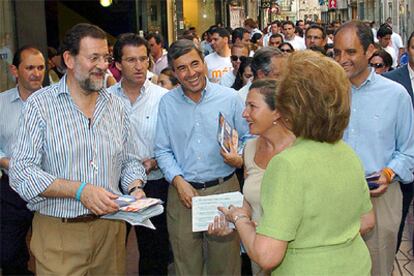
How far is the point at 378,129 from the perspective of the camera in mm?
3838

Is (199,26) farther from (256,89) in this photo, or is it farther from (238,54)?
(256,89)

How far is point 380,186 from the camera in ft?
12.2

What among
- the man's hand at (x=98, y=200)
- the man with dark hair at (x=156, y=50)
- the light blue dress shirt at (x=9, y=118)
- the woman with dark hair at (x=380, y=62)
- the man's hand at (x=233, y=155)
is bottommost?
the man's hand at (x=98, y=200)

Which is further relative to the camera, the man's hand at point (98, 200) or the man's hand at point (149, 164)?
the man's hand at point (149, 164)

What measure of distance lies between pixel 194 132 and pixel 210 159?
0.76 ft

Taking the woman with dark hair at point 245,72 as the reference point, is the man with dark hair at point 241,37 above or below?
above

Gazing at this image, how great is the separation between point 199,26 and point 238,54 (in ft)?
46.7

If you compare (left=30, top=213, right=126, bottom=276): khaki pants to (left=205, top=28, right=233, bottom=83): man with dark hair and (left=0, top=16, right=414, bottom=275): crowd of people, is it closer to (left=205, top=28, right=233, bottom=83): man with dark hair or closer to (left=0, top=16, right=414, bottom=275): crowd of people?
(left=0, top=16, right=414, bottom=275): crowd of people

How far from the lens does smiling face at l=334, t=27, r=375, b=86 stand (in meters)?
3.84

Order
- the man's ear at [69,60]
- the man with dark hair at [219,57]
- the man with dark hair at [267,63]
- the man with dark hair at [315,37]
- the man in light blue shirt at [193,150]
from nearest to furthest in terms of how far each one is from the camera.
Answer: the man's ear at [69,60]
the man in light blue shirt at [193,150]
the man with dark hair at [267,63]
the man with dark hair at [315,37]
the man with dark hair at [219,57]

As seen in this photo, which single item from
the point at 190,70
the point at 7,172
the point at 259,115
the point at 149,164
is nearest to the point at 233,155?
the point at 259,115

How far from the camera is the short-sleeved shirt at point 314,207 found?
7.63 feet

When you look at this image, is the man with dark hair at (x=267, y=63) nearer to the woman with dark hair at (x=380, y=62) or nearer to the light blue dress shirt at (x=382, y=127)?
the light blue dress shirt at (x=382, y=127)

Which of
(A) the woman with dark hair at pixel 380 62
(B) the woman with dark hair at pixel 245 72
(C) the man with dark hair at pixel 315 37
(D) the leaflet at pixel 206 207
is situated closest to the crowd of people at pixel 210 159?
(D) the leaflet at pixel 206 207
